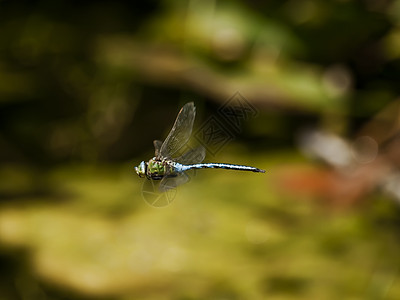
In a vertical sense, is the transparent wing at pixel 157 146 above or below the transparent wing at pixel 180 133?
below

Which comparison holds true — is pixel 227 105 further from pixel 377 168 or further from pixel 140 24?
pixel 140 24

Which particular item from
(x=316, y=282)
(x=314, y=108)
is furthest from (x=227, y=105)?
(x=314, y=108)

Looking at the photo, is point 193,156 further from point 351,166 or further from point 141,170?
point 351,166

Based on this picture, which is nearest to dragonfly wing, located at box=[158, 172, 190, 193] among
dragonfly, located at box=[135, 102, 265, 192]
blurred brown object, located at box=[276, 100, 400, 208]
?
dragonfly, located at box=[135, 102, 265, 192]

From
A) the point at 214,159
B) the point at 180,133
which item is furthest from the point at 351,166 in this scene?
the point at 180,133

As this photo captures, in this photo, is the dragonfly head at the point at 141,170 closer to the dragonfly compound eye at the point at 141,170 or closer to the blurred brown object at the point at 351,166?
the dragonfly compound eye at the point at 141,170

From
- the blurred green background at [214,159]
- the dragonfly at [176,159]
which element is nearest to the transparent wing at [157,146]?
the dragonfly at [176,159]

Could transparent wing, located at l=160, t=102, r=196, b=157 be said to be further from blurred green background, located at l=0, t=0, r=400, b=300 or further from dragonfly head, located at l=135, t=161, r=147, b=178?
blurred green background, located at l=0, t=0, r=400, b=300
